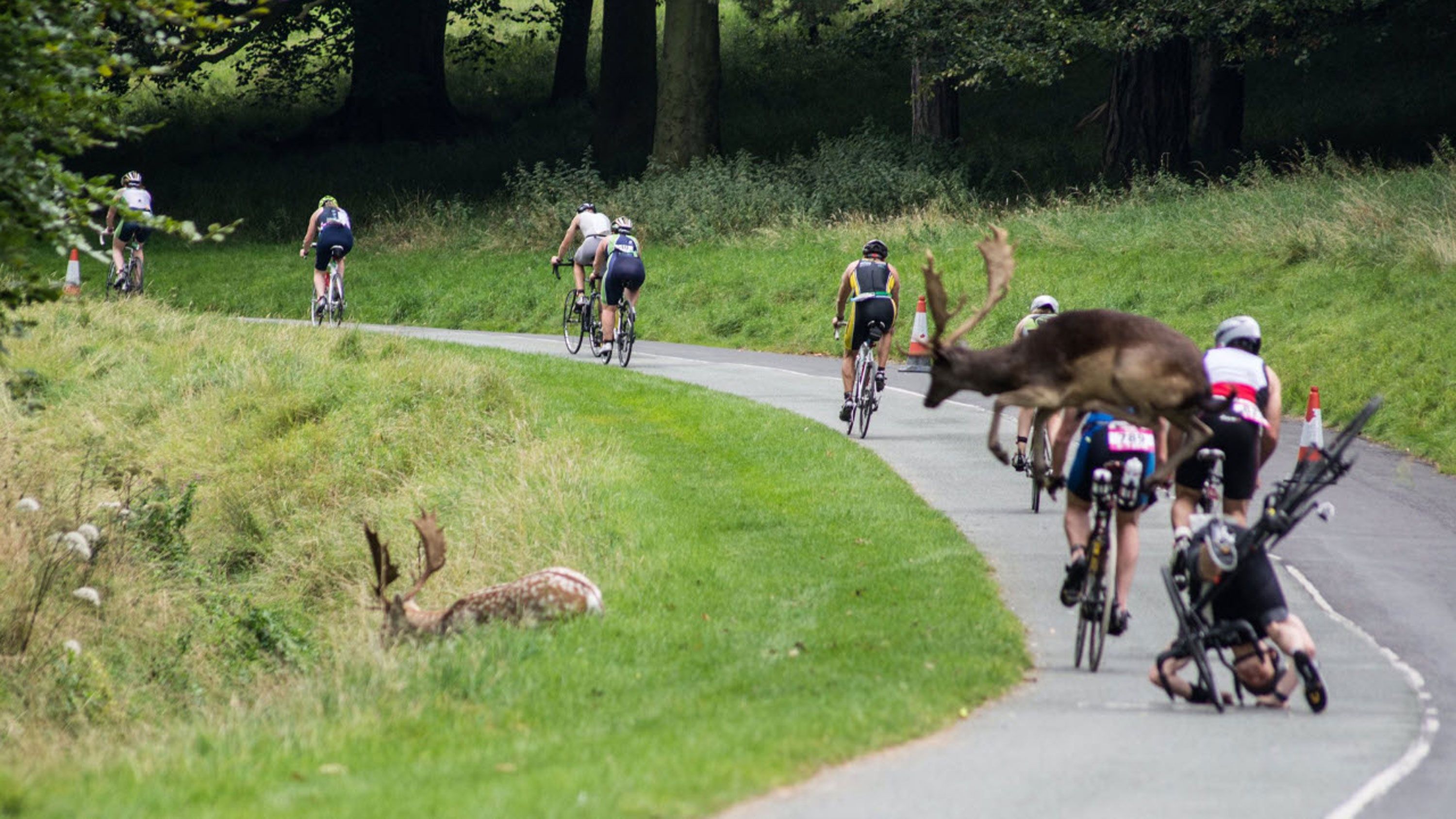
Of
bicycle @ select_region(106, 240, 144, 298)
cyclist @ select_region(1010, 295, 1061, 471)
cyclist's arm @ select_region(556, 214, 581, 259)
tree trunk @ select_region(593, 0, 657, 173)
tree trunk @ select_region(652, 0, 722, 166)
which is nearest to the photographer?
cyclist @ select_region(1010, 295, 1061, 471)

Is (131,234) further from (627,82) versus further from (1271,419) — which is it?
(1271,419)

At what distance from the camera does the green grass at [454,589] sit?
777cm

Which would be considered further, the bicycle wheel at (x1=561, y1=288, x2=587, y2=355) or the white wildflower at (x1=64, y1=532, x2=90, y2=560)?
the bicycle wheel at (x1=561, y1=288, x2=587, y2=355)

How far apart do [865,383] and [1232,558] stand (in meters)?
8.84

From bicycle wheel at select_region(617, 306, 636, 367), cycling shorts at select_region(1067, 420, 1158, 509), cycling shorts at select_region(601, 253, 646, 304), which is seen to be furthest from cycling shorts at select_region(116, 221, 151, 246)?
cycling shorts at select_region(1067, 420, 1158, 509)

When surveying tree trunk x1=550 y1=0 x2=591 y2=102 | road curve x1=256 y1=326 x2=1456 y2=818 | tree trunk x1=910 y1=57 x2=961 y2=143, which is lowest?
road curve x1=256 y1=326 x2=1456 y2=818

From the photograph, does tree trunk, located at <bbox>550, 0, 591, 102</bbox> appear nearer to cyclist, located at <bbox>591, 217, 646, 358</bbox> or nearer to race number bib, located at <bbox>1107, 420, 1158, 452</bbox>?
cyclist, located at <bbox>591, 217, 646, 358</bbox>

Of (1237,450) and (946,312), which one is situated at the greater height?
(946,312)

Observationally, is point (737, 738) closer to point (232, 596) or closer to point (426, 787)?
point (426, 787)

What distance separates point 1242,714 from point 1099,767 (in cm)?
156

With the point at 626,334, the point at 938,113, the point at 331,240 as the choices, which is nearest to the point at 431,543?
the point at 626,334

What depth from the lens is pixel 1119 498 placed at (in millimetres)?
9398

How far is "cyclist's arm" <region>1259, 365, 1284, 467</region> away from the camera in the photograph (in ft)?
32.1

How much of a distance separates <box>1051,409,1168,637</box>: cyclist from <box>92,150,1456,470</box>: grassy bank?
8.70 metres
